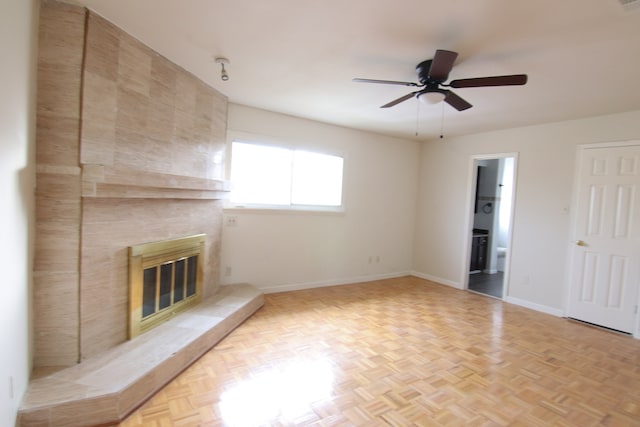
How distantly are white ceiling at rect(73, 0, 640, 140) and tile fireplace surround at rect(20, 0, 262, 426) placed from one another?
30 cm

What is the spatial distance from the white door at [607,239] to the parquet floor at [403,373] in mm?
277

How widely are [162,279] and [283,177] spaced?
2060 millimetres

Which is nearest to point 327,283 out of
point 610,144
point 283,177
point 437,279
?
point 283,177

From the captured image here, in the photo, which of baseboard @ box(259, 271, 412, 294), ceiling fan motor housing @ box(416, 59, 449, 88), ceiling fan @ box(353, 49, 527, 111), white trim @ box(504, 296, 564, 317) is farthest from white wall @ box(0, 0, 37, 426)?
white trim @ box(504, 296, 564, 317)

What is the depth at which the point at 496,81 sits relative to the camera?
6.70 feet

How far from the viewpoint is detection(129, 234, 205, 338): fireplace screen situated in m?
2.37

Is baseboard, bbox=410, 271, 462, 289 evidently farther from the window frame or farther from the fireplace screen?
the fireplace screen

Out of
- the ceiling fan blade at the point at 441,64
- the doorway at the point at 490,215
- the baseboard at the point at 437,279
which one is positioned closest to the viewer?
the ceiling fan blade at the point at 441,64

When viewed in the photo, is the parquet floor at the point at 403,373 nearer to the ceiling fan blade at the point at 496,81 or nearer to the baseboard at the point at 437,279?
the baseboard at the point at 437,279

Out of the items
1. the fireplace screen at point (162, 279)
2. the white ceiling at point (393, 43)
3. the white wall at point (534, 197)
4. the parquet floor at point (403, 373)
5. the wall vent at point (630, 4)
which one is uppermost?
the white ceiling at point (393, 43)

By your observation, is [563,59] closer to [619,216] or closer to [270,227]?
[619,216]

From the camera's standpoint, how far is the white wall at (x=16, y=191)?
4.49 ft

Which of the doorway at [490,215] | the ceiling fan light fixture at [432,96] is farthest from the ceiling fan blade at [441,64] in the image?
the doorway at [490,215]

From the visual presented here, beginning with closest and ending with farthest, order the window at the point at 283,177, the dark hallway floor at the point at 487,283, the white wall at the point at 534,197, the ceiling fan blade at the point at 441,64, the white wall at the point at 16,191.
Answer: the white wall at the point at 16,191
the ceiling fan blade at the point at 441,64
the white wall at the point at 534,197
the window at the point at 283,177
the dark hallway floor at the point at 487,283
